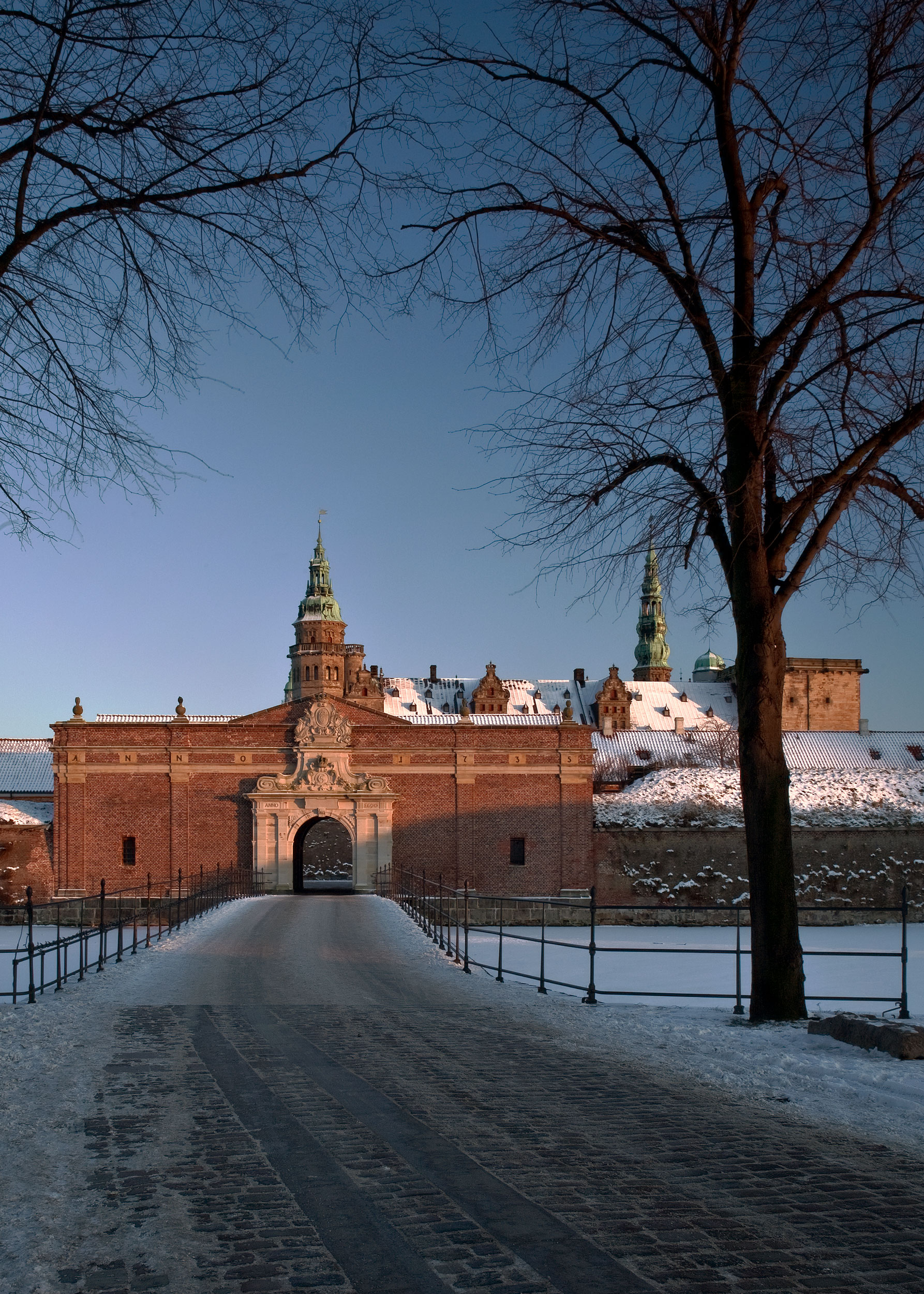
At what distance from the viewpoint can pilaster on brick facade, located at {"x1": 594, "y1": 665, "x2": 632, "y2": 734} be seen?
70688mm

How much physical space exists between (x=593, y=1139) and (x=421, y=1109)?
114 cm

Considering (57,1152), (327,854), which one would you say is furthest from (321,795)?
(57,1152)

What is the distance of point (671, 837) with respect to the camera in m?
43.4

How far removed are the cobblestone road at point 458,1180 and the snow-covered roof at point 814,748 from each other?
46.2 meters

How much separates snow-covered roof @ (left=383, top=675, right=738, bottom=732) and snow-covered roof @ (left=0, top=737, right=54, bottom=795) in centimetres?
2413

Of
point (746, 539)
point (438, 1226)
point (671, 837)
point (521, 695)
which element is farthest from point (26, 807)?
point (438, 1226)

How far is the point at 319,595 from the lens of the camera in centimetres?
8419

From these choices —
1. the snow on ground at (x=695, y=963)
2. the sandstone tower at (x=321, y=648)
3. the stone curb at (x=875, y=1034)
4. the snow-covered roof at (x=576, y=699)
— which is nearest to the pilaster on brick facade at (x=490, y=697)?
the snow-covered roof at (x=576, y=699)

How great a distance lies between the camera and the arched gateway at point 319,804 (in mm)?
43188

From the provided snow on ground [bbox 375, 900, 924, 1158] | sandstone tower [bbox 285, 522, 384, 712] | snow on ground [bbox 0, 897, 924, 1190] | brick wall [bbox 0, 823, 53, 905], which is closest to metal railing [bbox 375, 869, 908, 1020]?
snow on ground [bbox 0, 897, 924, 1190]

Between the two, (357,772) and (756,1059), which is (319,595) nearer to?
(357,772)

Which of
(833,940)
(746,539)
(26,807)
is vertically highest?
(746,539)

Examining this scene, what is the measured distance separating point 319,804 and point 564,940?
2046 cm

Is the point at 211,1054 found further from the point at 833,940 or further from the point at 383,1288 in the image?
the point at 833,940
